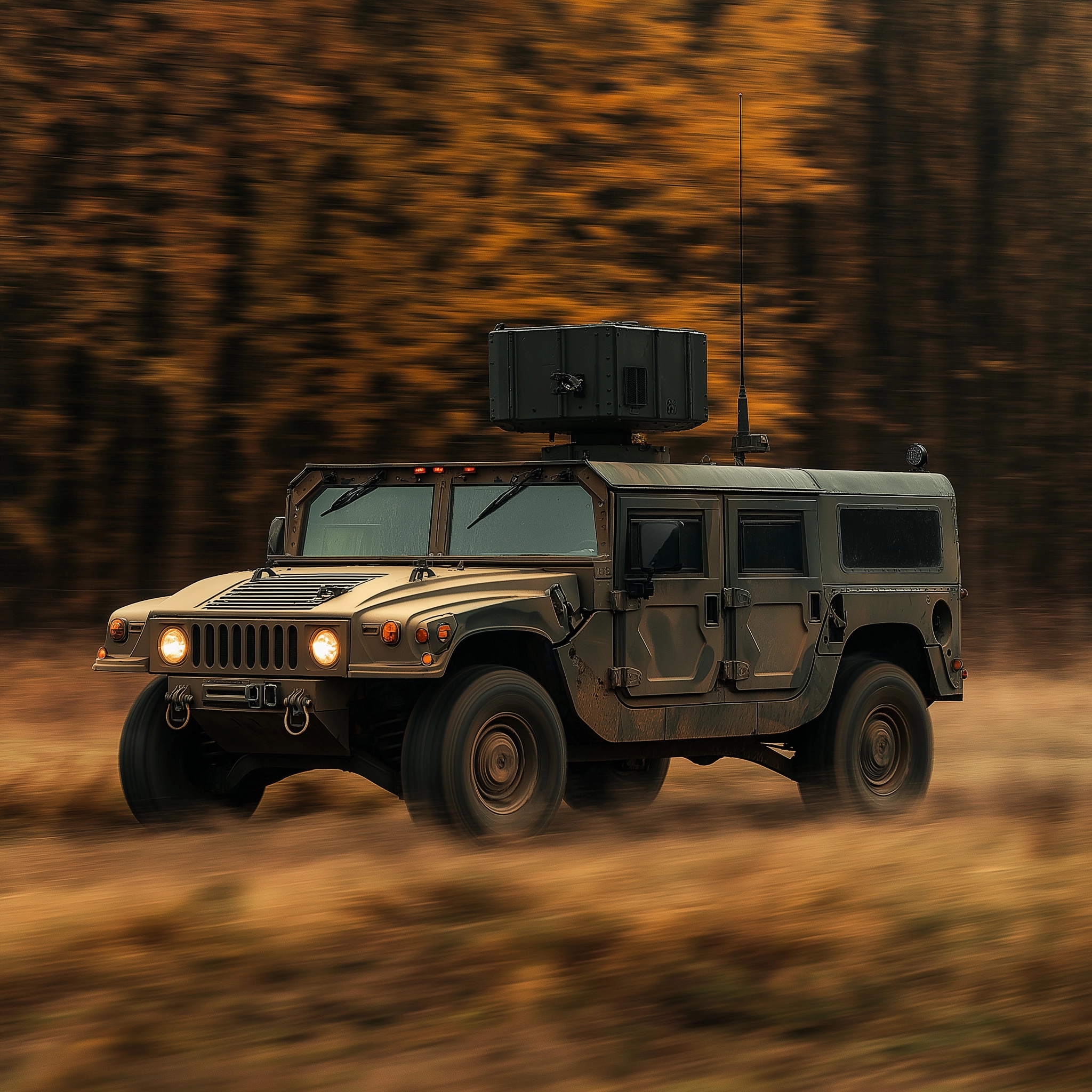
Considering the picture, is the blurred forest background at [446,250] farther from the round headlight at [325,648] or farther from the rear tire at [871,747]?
the round headlight at [325,648]

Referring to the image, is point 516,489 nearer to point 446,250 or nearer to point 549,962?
point 549,962

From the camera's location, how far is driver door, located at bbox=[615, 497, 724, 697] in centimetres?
854

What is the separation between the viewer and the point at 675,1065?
487 centimetres

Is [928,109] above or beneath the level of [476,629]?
above

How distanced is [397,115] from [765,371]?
15.4 ft

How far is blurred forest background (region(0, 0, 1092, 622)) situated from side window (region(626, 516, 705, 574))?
736cm

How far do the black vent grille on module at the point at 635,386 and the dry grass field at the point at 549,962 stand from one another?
2.48 m

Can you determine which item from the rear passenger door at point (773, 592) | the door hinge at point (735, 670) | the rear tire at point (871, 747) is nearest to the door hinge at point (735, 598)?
the rear passenger door at point (773, 592)

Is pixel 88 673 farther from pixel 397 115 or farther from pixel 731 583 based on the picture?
pixel 731 583

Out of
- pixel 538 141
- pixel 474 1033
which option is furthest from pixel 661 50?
pixel 474 1033

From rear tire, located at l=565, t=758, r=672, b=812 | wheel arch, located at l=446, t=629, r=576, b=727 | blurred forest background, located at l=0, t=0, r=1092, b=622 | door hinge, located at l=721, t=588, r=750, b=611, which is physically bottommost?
rear tire, located at l=565, t=758, r=672, b=812

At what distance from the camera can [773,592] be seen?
9.30m

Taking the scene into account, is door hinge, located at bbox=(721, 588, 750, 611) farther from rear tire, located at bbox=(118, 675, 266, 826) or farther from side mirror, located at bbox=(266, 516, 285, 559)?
rear tire, located at bbox=(118, 675, 266, 826)

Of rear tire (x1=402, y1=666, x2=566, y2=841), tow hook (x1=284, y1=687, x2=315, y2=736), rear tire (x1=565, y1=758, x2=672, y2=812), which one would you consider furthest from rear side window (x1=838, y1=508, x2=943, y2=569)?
tow hook (x1=284, y1=687, x2=315, y2=736)
